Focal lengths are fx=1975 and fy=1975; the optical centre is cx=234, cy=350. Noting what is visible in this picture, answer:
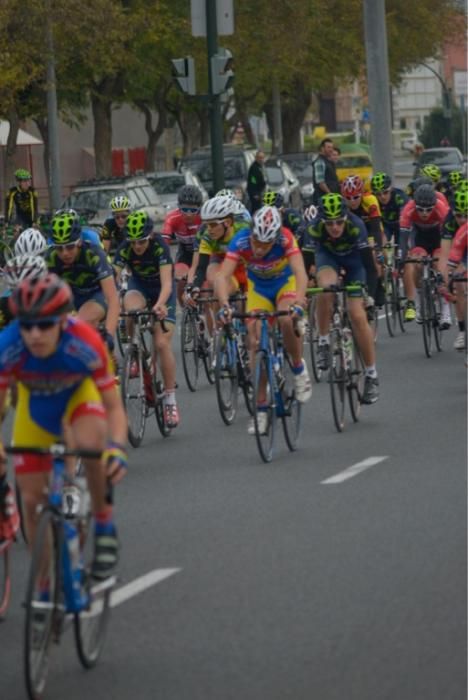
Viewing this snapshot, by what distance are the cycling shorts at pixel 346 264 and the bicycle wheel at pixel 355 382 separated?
2.06 feet

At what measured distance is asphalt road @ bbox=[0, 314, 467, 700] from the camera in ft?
24.5

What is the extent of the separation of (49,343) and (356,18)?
60.7 m

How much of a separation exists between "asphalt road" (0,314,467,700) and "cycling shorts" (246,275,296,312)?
1.01 meters

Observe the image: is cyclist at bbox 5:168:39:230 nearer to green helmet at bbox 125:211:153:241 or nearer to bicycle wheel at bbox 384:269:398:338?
bicycle wheel at bbox 384:269:398:338

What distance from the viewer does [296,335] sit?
1377 centimetres

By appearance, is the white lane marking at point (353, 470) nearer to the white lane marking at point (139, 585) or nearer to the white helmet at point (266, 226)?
the white helmet at point (266, 226)

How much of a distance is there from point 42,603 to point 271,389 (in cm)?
613

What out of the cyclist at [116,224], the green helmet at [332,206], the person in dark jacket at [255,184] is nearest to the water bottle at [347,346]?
the green helmet at [332,206]

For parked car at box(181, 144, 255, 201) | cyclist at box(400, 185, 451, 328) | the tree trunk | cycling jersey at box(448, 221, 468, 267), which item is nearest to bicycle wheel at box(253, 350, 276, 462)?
cycling jersey at box(448, 221, 468, 267)

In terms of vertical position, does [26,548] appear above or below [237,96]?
below

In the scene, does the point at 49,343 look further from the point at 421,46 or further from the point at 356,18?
the point at 421,46

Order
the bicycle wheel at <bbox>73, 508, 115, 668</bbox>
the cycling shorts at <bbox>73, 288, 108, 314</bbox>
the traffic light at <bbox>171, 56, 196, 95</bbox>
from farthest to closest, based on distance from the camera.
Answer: the traffic light at <bbox>171, 56, 196, 95</bbox> → the cycling shorts at <bbox>73, 288, 108, 314</bbox> → the bicycle wheel at <bbox>73, 508, 115, 668</bbox>

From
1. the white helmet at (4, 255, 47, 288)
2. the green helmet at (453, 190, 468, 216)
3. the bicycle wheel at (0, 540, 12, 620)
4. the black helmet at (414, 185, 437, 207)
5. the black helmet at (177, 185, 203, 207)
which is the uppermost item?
the black helmet at (177, 185, 203, 207)

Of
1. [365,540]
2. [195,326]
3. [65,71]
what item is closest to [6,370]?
[365,540]
